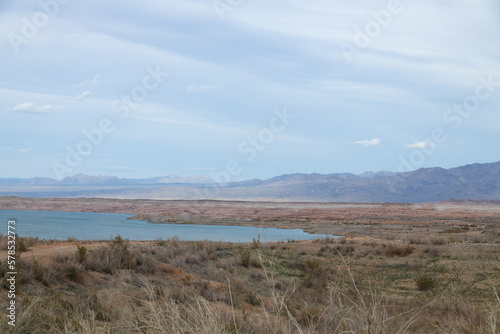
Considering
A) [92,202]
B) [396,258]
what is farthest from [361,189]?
[396,258]

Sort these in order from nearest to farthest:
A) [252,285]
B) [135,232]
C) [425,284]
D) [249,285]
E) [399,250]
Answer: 1. [249,285]
2. [425,284]
3. [252,285]
4. [399,250]
5. [135,232]

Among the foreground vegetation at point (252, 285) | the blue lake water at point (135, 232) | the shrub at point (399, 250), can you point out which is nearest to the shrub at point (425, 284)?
the foreground vegetation at point (252, 285)

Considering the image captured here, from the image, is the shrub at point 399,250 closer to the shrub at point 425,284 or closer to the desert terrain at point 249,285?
the desert terrain at point 249,285

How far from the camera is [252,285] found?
1577 cm

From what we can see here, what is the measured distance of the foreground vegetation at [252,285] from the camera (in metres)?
6.85

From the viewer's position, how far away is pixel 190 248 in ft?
64.8

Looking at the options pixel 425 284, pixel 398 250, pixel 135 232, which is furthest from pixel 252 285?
pixel 135 232

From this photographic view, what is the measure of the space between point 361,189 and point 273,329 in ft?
648

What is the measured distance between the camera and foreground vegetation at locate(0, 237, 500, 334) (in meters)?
6.85

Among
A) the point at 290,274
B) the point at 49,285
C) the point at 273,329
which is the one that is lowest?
the point at 290,274

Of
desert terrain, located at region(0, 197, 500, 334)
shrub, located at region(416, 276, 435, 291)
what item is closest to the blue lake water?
desert terrain, located at region(0, 197, 500, 334)

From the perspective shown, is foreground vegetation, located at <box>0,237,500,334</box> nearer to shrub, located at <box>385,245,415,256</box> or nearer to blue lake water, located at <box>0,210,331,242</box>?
shrub, located at <box>385,245,415,256</box>

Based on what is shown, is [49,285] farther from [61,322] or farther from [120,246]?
[61,322]

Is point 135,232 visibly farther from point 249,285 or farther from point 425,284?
point 425,284
